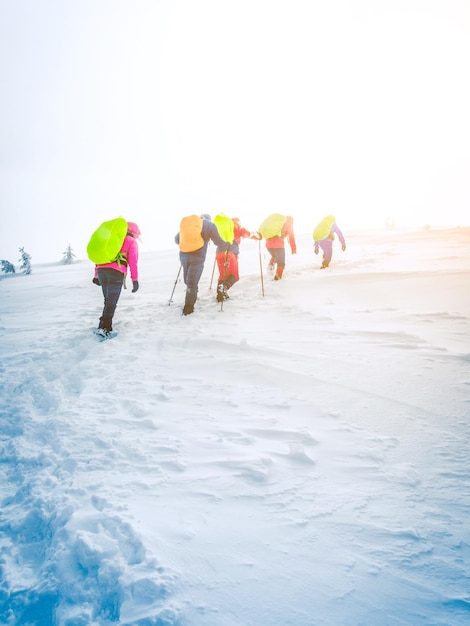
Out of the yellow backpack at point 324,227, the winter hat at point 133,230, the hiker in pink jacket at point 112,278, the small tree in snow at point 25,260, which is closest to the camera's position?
the hiker in pink jacket at point 112,278

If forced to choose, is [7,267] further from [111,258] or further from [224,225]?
[111,258]

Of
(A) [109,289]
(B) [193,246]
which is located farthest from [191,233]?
(A) [109,289]

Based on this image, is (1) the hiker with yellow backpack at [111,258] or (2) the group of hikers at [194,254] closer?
(1) the hiker with yellow backpack at [111,258]

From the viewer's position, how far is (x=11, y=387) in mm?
3588

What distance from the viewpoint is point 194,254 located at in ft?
22.4

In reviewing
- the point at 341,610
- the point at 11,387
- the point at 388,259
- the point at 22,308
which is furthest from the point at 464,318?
the point at 22,308

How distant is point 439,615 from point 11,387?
4035mm

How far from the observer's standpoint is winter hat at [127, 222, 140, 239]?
19.1 feet

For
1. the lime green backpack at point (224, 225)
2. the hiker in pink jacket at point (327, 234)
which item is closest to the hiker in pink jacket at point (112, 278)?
the lime green backpack at point (224, 225)

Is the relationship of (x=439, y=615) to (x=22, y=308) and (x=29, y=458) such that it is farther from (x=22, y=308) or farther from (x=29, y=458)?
(x=22, y=308)

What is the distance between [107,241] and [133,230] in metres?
0.74

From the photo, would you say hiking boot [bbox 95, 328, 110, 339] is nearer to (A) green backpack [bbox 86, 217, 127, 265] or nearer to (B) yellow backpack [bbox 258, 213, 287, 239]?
(A) green backpack [bbox 86, 217, 127, 265]

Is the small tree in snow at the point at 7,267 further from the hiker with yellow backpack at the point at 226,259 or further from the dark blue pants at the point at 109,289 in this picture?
the dark blue pants at the point at 109,289

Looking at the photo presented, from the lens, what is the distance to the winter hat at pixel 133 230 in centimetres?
582
